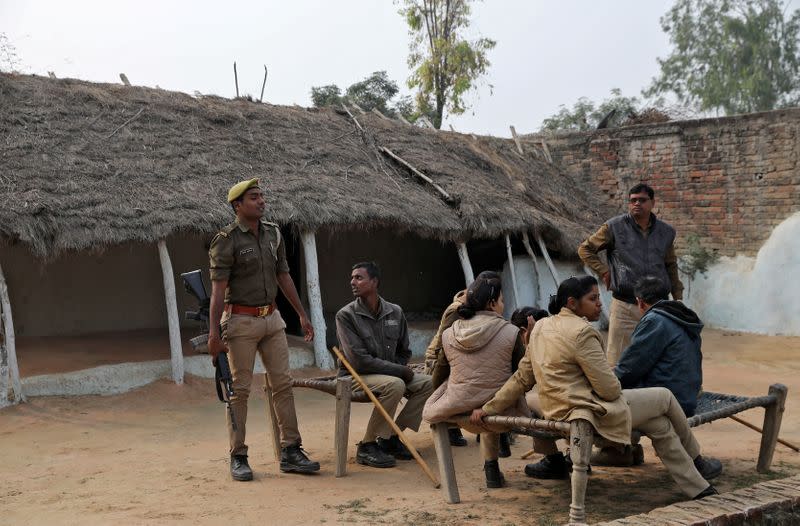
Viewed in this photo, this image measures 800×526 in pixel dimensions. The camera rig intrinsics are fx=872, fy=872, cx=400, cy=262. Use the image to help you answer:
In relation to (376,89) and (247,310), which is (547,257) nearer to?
(247,310)

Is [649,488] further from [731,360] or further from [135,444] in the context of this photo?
[731,360]

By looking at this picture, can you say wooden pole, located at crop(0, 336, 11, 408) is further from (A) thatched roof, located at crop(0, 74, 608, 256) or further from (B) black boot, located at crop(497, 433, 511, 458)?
(B) black boot, located at crop(497, 433, 511, 458)

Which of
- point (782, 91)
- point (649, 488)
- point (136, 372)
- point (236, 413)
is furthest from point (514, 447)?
point (782, 91)

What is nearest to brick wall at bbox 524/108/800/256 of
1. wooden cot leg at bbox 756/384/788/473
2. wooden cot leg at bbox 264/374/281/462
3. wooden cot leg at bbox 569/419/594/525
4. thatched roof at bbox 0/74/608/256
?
thatched roof at bbox 0/74/608/256

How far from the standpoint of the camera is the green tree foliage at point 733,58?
31.1 meters

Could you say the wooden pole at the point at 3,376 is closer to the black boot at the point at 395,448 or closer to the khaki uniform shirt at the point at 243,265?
the khaki uniform shirt at the point at 243,265

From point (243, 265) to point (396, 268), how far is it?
8832mm

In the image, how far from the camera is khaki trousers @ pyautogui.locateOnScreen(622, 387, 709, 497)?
14.8 feet

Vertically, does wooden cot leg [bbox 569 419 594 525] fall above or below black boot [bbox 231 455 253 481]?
above

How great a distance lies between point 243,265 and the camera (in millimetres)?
5578

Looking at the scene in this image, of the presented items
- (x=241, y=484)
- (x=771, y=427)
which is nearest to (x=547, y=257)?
(x=771, y=427)

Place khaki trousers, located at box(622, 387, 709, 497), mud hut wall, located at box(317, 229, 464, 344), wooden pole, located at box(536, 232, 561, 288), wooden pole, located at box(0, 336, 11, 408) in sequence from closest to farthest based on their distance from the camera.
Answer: khaki trousers, located at box(622, 387, 709, 497) → wooden pole, located at box(0, 336, 11, 408) → wooden pole, located at box(536, 232, 561, 288) → mud hut wall, located at box(317, 229, 464, 344)

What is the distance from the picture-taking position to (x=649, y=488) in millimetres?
5129

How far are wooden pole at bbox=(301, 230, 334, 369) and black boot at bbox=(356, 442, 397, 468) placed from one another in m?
4.53
